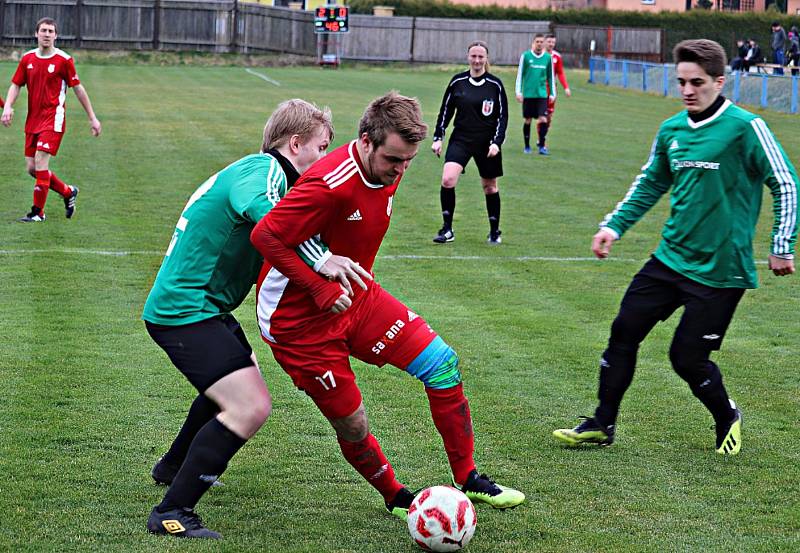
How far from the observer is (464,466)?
5.07 meters

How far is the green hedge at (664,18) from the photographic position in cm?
6122

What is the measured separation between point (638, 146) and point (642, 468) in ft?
60.8

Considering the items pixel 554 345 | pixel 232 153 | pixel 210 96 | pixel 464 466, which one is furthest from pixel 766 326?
pixel 210 96

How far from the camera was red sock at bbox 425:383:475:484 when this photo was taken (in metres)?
4.92

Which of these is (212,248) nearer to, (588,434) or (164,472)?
(164,472)

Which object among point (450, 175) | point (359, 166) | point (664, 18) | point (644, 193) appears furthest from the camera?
point (664, 18)

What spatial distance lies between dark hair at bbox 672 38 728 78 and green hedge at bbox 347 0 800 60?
185 ft

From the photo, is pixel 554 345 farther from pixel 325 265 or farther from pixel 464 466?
pixel 325 265

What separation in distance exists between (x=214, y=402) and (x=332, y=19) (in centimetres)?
4760

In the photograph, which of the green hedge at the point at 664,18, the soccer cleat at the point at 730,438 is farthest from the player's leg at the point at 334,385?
the green hedge at the point at 664,18

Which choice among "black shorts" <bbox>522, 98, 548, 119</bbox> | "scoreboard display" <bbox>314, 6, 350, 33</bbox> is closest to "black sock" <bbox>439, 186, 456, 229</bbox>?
"black shorts" <bbox>522, 98, 548, 119</bbox>

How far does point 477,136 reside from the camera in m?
13.0

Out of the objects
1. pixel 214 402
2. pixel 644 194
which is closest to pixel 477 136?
pixel 644 194

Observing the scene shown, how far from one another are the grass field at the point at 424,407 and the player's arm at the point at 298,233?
1.08 meters
